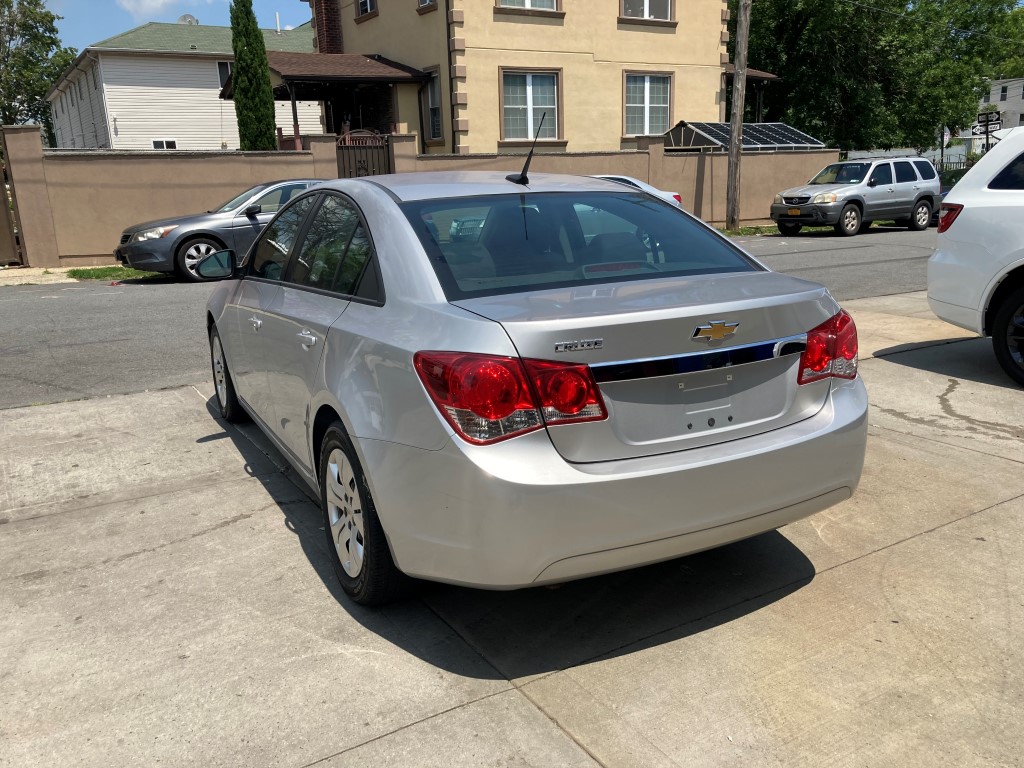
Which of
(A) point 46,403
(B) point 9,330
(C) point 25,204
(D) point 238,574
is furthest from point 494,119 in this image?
(D) point 238,574

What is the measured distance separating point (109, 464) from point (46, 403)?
1.80m

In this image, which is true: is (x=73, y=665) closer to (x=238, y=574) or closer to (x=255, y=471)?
(x=238, y=574)

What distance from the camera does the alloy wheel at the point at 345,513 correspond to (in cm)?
336

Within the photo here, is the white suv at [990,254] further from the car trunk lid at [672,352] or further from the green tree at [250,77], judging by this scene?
the green tree at [250,77]

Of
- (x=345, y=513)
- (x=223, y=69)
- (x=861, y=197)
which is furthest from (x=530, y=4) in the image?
(x=345, y=513)

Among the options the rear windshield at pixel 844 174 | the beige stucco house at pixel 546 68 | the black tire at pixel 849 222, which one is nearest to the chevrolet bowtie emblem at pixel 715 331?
the black tire at pixel 849 222

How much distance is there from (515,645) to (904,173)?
72.5 feet

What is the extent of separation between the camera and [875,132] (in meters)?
38.1

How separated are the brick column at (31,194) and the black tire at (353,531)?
597 inches

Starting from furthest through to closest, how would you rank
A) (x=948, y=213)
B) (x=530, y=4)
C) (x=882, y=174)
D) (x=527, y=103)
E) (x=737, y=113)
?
(x=527, y=103)
(x=530, y=4)
(x=882, y=174)
(x=737, y=113)
(x=948, y=213)

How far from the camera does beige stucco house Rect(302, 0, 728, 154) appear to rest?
73.2ft

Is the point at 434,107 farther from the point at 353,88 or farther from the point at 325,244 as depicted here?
the point at 325,244

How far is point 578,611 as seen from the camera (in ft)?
11.2

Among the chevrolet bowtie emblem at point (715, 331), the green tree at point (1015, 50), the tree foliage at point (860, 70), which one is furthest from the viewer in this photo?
the green tree at point (1015, 50)
